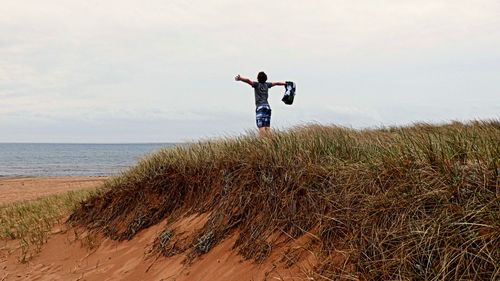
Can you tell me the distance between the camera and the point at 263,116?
34.6ft

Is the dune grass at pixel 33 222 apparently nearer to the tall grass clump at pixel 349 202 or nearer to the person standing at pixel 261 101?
the tall grass clump at pixel 349 202

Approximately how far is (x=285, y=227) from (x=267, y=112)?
5515 millimetres

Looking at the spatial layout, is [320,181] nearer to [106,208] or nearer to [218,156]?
[218,156]

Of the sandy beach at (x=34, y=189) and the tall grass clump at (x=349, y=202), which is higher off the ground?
the tall grass clump at (x=349, y=202)

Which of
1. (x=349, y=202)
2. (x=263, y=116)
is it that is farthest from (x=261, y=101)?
(x=349, y=202)

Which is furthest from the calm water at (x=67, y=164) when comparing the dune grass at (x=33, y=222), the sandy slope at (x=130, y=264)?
the sandy slope at (x=130, y=264)

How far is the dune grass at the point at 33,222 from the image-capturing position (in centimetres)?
879

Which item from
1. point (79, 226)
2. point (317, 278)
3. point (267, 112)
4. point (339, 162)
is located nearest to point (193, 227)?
point (339, 162)

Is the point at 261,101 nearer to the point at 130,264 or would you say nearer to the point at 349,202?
the point at 130,264

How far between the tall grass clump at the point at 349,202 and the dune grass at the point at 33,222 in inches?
57.4

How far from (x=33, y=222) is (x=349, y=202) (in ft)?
25.7

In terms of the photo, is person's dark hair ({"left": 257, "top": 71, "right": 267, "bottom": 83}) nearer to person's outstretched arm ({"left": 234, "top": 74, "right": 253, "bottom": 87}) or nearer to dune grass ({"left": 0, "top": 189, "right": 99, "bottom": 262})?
person's outstretched arm ({"left": 234, "top": 74, "right": 253, "bottom": 87})

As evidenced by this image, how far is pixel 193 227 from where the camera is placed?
22.1ft

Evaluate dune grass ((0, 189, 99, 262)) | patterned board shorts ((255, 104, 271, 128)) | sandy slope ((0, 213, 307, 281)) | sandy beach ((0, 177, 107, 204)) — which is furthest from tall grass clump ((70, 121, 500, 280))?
sandy beach ((0, 177, 107, 204))
